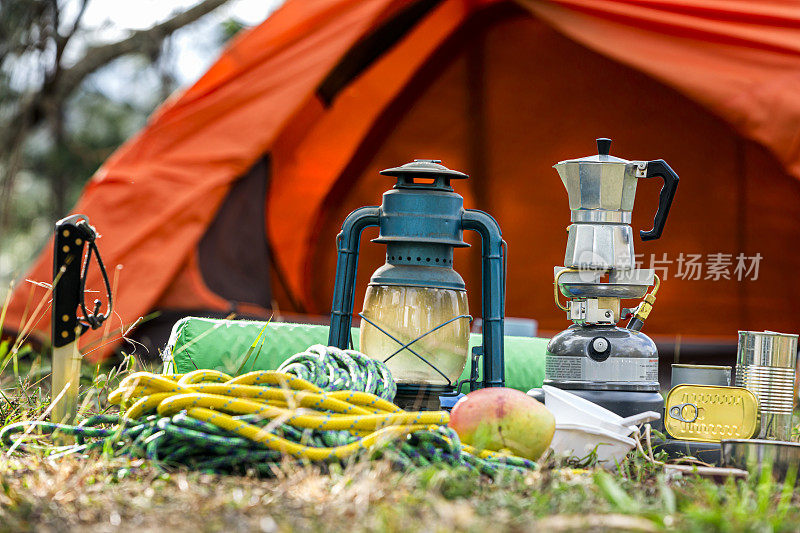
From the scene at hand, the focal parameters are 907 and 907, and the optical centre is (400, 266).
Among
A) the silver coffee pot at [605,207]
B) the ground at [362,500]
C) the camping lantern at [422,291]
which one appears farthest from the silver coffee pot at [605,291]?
the ground at [362,500]

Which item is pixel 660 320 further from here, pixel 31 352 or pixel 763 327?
pixel 31 352

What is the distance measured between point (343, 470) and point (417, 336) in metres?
0.39

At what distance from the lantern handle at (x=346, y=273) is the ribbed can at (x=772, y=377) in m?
0.58

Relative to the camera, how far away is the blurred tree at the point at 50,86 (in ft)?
14.4

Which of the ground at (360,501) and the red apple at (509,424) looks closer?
the ground at (360,501)

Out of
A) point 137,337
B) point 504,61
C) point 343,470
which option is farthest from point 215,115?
point 343,470

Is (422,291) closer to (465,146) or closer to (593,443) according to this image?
(593,443)

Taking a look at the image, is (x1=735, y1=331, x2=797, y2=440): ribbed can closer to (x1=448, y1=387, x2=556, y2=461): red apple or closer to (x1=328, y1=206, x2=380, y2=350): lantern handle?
(x1=448, y1=387, x2=556, y2=461): red apple

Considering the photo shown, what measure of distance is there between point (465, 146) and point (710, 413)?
2.29 metres

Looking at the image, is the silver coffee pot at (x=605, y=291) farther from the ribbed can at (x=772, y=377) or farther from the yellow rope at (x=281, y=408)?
the yellow rope at (x=281, y=408)

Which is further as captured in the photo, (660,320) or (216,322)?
(660,320)

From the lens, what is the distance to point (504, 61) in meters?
3.37

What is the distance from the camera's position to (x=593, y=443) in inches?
47.1

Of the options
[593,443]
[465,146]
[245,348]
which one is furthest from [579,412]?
[465,146]
